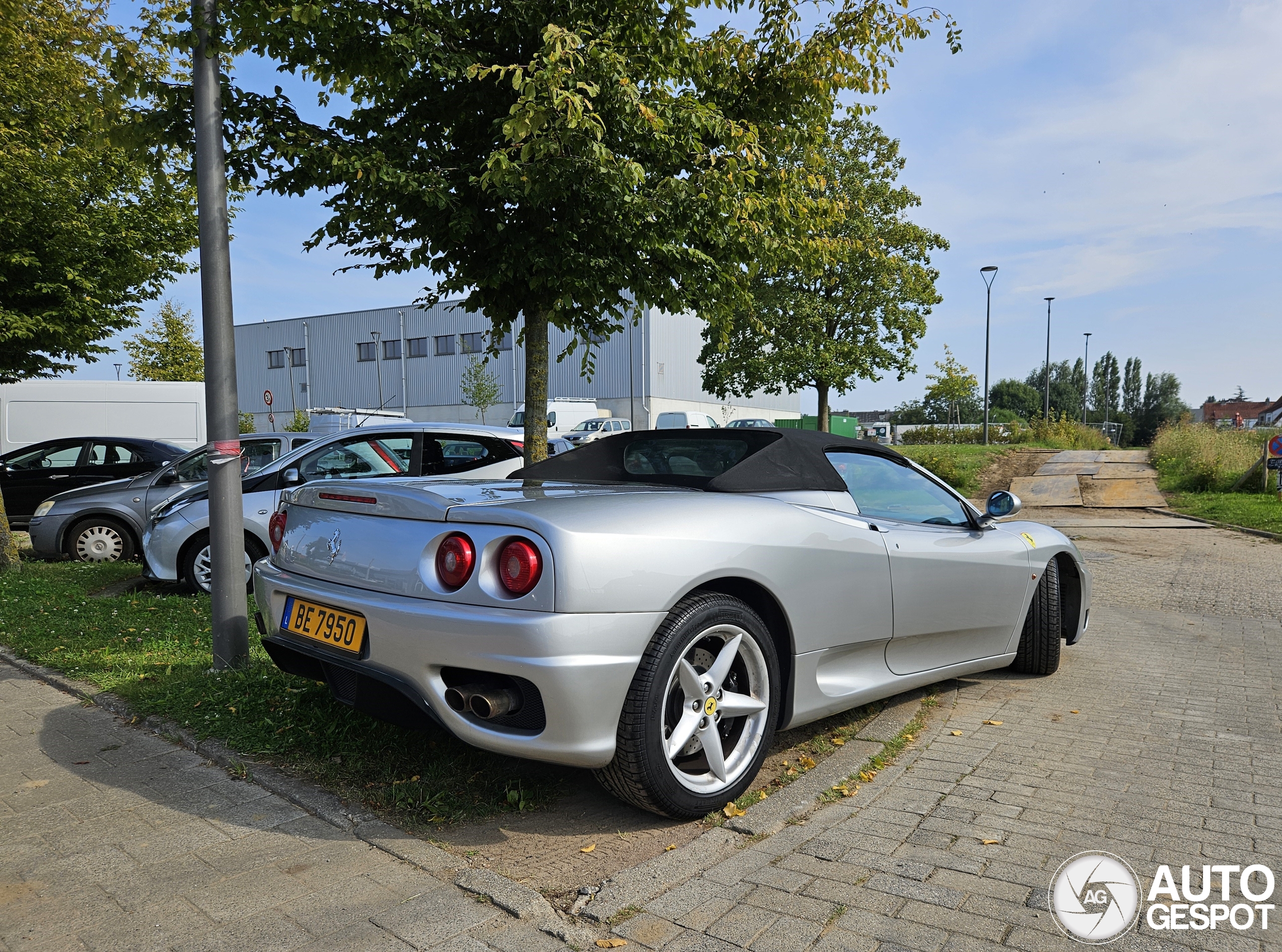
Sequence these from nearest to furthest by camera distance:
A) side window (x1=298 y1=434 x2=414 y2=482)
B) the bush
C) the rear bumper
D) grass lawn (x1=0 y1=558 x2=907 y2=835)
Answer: the rear bumper → grass lawn (x1=0 y1=558 x2=907 y2=835) → side window (x1=298 y1=434 x2=414 y2=482) → the bush

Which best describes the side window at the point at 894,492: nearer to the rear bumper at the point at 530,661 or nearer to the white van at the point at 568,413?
the rear bumper at the point at 530,661

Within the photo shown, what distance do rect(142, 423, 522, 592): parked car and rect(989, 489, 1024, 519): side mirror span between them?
341cm

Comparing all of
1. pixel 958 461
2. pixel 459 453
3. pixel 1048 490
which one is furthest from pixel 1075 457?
pixel 459 453

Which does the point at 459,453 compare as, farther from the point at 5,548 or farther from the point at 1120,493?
the point at 1120,493

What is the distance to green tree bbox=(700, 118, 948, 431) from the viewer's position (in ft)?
86.9

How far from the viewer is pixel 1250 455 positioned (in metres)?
20.0

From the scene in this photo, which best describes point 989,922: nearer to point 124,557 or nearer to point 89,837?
point 89,837

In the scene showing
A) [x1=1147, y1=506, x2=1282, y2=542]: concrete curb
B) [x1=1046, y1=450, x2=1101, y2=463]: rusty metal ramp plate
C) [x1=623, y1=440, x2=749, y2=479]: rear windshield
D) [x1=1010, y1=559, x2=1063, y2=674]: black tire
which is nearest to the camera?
[x1=623, y1=440, x2=749, y2=479]: rear windshield

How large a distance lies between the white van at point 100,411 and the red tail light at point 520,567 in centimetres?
1491

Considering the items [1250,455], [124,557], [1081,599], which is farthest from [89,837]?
[1250,455]

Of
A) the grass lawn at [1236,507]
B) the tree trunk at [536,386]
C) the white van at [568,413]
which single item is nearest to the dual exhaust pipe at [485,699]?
the tree trunk at [536,386]

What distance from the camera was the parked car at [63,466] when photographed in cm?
1245

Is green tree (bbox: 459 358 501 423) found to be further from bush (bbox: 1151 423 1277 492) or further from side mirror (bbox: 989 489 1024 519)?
side mirror (bbox: 989 489 1024 519)

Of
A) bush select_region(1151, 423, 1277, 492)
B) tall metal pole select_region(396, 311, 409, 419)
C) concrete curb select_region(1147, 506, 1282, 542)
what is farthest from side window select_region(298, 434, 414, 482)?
tall metal pole select_region(396, 311, 409, 419)
